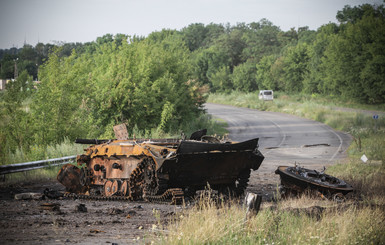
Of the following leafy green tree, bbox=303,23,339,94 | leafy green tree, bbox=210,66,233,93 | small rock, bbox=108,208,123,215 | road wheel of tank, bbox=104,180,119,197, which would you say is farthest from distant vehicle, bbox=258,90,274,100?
small rock, bbox=108,208,123,215

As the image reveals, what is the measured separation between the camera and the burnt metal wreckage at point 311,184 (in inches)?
574

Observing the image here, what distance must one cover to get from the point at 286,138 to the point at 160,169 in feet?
89.8

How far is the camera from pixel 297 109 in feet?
191

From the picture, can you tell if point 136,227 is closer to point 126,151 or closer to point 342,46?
point 126,151

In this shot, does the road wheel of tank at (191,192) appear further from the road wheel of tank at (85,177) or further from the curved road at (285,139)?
the curved road at (285,139)

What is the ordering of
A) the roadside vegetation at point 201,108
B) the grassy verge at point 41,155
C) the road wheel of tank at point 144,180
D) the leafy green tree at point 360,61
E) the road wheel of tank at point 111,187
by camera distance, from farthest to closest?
the leafy green tree at point 360,61
the grassy verge at point 41,155
the road wheel of tank at point 111,187
the road wheel of tank at point 144,180
the roadside vegetation at point 201,108

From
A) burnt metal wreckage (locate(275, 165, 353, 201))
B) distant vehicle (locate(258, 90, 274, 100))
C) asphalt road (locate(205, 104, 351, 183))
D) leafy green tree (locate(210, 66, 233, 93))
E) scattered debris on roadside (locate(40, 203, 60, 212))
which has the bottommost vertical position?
asphalt road (locate(205, 104, 351, 183))

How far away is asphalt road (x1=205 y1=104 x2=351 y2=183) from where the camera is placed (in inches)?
1043

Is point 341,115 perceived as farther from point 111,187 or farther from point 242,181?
point 111,187

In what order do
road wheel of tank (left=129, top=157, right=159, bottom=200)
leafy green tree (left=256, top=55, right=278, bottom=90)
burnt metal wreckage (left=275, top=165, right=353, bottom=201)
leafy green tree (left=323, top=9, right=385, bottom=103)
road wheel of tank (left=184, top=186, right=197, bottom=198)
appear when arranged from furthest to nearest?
leafy green tree (left=256, top=55, right=278, bottom=90) < leafy green tree (left=323, top=9, right=385, bottom=103) < burnt metal wreckage (left=275, top=165, right=353, bottom=201) < road wheel of tank (left=184, top=186, right=197, bottom=198) < road wheel of tank (left=129, top=157, right=159, bottom=200)

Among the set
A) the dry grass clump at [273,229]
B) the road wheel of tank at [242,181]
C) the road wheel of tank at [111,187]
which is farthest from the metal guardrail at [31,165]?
the dry grass clump at [273,229]

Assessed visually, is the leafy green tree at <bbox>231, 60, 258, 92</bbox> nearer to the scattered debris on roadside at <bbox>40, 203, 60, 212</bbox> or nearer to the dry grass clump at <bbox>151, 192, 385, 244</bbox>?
the scattered debris on roadside at <bbox>40, 203, 60, 212</bbox>

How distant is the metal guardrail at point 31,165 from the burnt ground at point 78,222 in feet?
6.37

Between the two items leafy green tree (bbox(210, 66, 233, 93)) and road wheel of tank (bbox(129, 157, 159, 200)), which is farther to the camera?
leafy green tree (bbox(210, 66, 233, 93))
